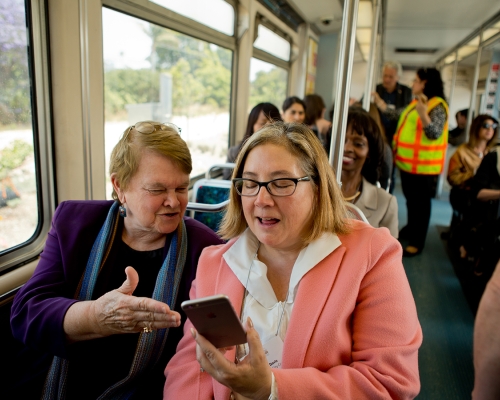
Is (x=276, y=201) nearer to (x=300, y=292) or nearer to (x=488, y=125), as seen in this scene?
(x=300, y=292)

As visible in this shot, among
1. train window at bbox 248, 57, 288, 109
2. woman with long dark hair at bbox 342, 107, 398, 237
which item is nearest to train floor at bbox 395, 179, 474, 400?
woman with long dark hair at bbox 342, 107, 398, 237

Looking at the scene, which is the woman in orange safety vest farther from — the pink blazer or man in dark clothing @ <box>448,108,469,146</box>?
man in dark clothing @ <box>448,108,469,146</box>

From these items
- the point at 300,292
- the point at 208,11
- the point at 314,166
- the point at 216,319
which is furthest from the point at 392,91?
the point at 216,319

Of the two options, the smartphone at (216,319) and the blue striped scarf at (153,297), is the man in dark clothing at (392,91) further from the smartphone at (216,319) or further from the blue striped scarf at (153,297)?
the smartphone at (216,319)

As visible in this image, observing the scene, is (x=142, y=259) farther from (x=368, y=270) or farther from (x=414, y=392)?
(x=414, y=392)

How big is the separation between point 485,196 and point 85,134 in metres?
3.41

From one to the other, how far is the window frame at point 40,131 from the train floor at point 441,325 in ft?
7.66

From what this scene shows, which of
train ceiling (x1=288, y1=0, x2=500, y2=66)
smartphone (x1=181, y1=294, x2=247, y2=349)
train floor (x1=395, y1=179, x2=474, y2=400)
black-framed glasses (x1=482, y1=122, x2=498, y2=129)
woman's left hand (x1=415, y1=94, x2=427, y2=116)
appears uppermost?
train ceiling (x1=288, y1=0, x2=500, y2=66)

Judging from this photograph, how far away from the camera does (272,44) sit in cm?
582

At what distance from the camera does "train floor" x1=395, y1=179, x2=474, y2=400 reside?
2545mm

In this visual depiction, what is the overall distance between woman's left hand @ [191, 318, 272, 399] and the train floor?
181 centimetres

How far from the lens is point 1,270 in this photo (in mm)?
1913

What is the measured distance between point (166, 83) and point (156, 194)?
86.7 inches

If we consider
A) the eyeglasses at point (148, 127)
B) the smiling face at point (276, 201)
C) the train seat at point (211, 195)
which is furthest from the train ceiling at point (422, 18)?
the smiling face at point (276, 201)
